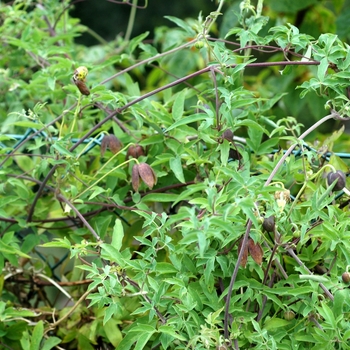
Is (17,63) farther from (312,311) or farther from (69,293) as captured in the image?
(312,311)

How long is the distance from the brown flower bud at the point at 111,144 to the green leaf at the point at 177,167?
126mm

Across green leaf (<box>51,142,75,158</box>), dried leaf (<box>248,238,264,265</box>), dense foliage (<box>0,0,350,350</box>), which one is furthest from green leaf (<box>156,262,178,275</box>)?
green leaf (<box>51,142,75,158</box>)

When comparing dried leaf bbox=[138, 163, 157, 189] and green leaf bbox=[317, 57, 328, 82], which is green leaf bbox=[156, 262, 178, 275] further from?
green leaf bbox=[317, 57, 328, 82]

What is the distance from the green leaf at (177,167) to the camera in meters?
1.02

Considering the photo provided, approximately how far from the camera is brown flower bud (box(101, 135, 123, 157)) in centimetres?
112

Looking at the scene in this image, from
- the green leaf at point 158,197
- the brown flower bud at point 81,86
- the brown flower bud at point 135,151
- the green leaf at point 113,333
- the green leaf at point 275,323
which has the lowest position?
Result: the green leaf at point 113,333

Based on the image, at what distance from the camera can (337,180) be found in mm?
894

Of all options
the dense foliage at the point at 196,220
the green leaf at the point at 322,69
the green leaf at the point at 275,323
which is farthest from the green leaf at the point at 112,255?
the green leaf at the point at 322,69

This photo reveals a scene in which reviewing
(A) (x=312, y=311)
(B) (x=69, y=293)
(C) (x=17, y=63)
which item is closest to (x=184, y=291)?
(A) (x=312, y=311)

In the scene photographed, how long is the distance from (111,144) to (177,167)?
15cm

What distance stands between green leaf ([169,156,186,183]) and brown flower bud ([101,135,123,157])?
0.41ft

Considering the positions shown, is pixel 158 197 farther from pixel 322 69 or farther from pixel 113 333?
pixel 322 69

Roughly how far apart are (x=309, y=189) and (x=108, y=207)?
0.35 metres

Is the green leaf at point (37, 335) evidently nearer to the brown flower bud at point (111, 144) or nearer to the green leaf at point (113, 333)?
the green leaf at point (113, 333)
